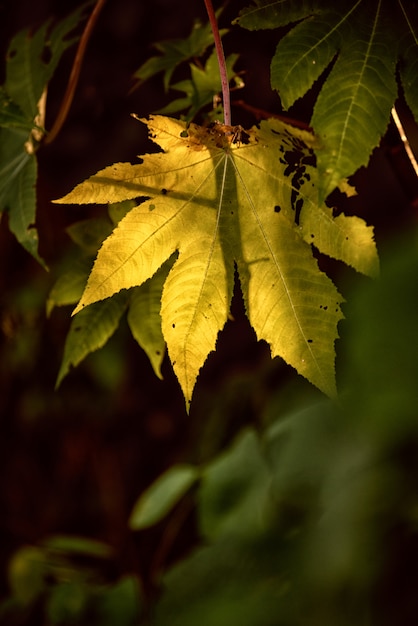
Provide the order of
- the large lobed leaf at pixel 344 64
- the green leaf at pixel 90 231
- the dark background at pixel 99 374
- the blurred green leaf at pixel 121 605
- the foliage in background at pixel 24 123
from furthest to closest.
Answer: the dark background at pixel 99 374
the blurred green leaf at pixel 121 605
the green leaf at pixel 90 231
the foliage in background at pixel 24 123
the large lobed leaf at pixel 344 64

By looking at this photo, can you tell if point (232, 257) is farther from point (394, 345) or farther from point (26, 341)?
point (26, 341)

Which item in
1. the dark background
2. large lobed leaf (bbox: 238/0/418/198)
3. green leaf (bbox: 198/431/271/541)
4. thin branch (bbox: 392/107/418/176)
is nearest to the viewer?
large lobed leaf (bbox: 238/0/418/198)

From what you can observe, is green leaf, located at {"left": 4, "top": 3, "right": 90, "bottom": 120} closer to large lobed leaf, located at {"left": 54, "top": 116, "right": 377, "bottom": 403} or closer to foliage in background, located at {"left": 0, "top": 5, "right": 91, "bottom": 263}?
foliage in background, located at {"left": 0, "top": 5, "right": 91, "bottom": 263}

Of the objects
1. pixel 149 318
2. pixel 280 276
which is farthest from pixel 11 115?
pixel 280 276

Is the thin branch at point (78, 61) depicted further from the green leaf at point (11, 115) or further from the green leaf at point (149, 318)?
the green leaf at point (149, 318)

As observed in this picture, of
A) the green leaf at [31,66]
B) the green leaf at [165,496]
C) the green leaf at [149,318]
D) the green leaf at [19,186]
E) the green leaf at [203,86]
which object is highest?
the green leaf at [31,66]

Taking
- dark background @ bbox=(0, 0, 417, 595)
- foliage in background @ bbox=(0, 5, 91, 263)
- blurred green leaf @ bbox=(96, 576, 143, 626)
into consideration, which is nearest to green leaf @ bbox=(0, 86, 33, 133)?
foliage in background @ bbox=(0, 5, 91, 263)

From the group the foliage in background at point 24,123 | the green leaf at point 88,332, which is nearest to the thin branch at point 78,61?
the foliage in background at point 24,123
